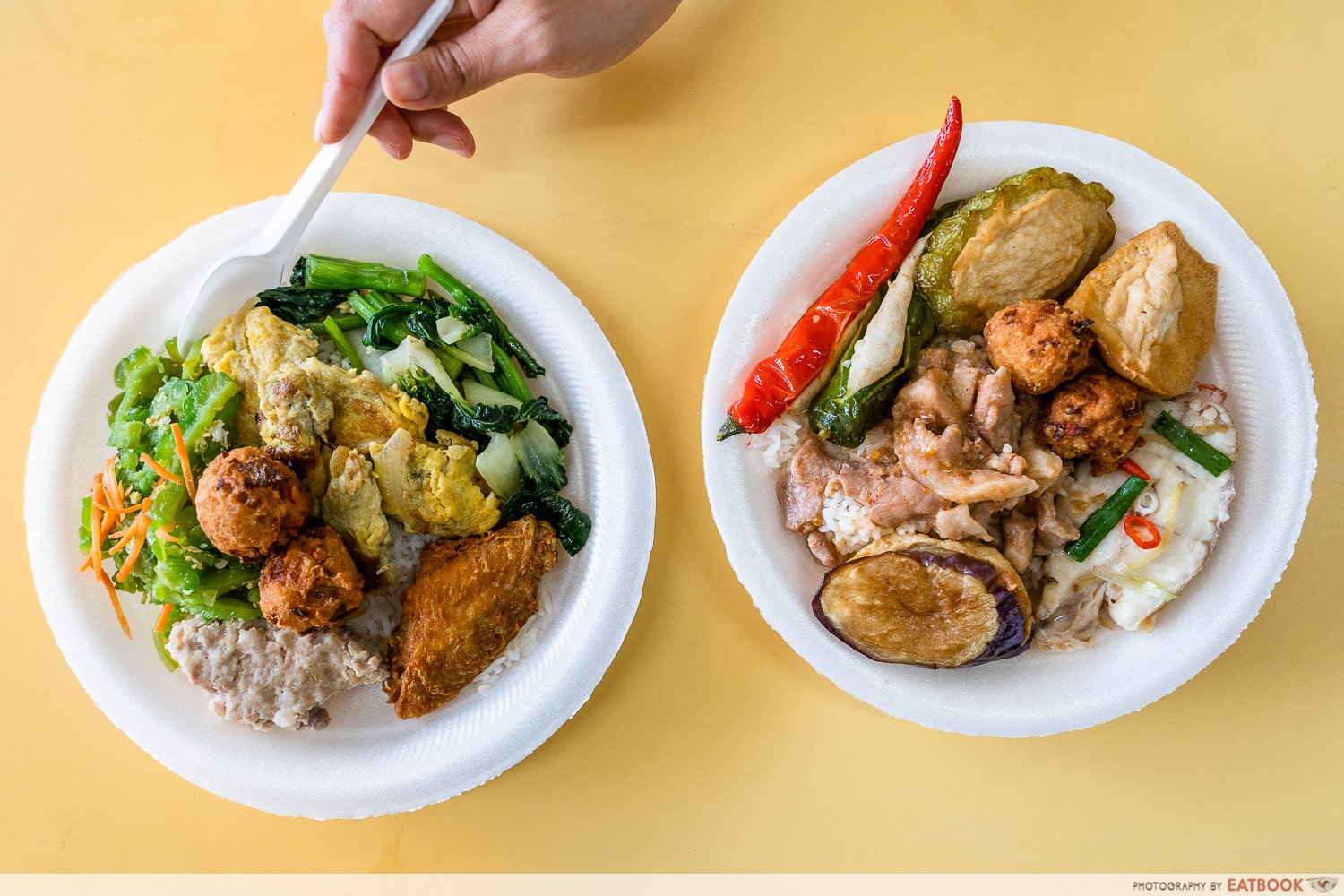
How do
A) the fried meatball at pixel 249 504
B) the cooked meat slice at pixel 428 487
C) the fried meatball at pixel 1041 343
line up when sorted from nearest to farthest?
1. the fried meatball at pixel 249 504
2. the fried meatball at pixel 1041 343
3. the cooked meat slice at pixel 428 487

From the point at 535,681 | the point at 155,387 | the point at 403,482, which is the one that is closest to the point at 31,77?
the point at 155,387

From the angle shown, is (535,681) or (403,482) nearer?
(403,482)

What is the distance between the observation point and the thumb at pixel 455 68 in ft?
7.30

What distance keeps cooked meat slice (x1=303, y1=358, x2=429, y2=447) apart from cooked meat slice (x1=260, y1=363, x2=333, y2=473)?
4 centimetres

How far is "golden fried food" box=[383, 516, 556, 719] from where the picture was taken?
2295 mm

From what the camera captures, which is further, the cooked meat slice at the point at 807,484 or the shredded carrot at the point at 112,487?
the cooked meat slice at the point at 807,484

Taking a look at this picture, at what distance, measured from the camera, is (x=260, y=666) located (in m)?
2.29

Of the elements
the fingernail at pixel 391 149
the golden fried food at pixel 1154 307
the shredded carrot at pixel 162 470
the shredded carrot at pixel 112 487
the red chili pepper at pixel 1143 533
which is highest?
the golden fried food at pixel 1154 307

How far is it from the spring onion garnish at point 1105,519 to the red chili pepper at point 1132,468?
0.05 feet

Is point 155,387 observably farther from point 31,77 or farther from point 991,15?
point 991,15

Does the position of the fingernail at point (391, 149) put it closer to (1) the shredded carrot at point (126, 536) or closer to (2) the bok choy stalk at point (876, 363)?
(1) the shredded carrot at point (126, 536)

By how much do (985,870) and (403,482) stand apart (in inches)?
91.8

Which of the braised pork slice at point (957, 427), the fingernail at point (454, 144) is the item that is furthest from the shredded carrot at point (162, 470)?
the braised pork slice at point (957, 427)
